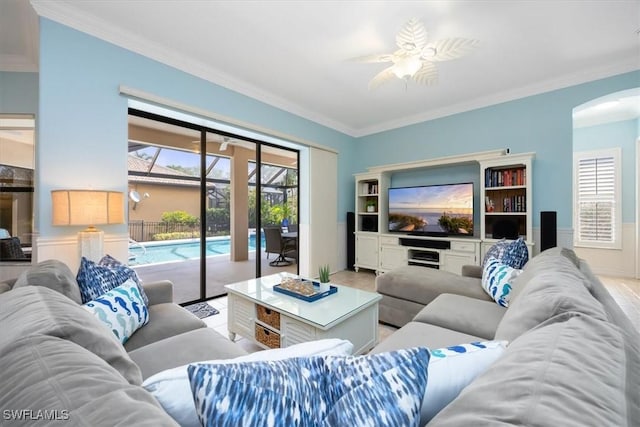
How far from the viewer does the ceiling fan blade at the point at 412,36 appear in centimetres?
184

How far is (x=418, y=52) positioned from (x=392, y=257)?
292 cm

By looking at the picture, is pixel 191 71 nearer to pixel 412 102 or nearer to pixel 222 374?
pixel 412 102

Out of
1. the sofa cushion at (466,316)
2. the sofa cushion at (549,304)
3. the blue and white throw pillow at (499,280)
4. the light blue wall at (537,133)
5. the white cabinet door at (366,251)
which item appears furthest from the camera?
the white cabinet door at (366,251)

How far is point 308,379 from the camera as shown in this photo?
550 millimetres

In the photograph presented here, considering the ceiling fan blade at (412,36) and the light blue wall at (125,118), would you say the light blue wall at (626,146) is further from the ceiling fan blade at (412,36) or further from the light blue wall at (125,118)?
the ceiling fan blade at (412,36)

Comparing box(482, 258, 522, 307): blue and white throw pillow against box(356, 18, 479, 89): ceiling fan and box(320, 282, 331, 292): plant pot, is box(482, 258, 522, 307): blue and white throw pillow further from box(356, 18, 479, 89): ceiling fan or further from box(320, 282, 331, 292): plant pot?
box(356, 18, 479, 89): ceiling fan

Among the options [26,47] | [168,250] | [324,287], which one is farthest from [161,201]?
[324,287]

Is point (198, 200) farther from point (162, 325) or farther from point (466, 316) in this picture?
point (466, 316)

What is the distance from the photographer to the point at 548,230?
300 cm

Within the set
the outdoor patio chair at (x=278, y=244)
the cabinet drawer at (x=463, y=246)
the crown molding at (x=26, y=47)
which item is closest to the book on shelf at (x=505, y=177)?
the cabinet drawer at (x=463, y=246)

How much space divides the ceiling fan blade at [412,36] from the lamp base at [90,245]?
9.52 ft

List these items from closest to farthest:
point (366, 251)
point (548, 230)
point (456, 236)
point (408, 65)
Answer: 1. point (408, 65)
2. point (548, 230)
3. point (456, 236)
4. point (366, 251)

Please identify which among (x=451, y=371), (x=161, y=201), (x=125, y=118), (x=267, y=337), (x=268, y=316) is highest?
(x=125, y=118)

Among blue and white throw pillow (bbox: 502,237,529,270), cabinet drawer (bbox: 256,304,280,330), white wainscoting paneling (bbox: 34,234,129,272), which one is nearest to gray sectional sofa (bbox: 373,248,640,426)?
blue and white throw pillow (bbox: 502,237,529,270)
